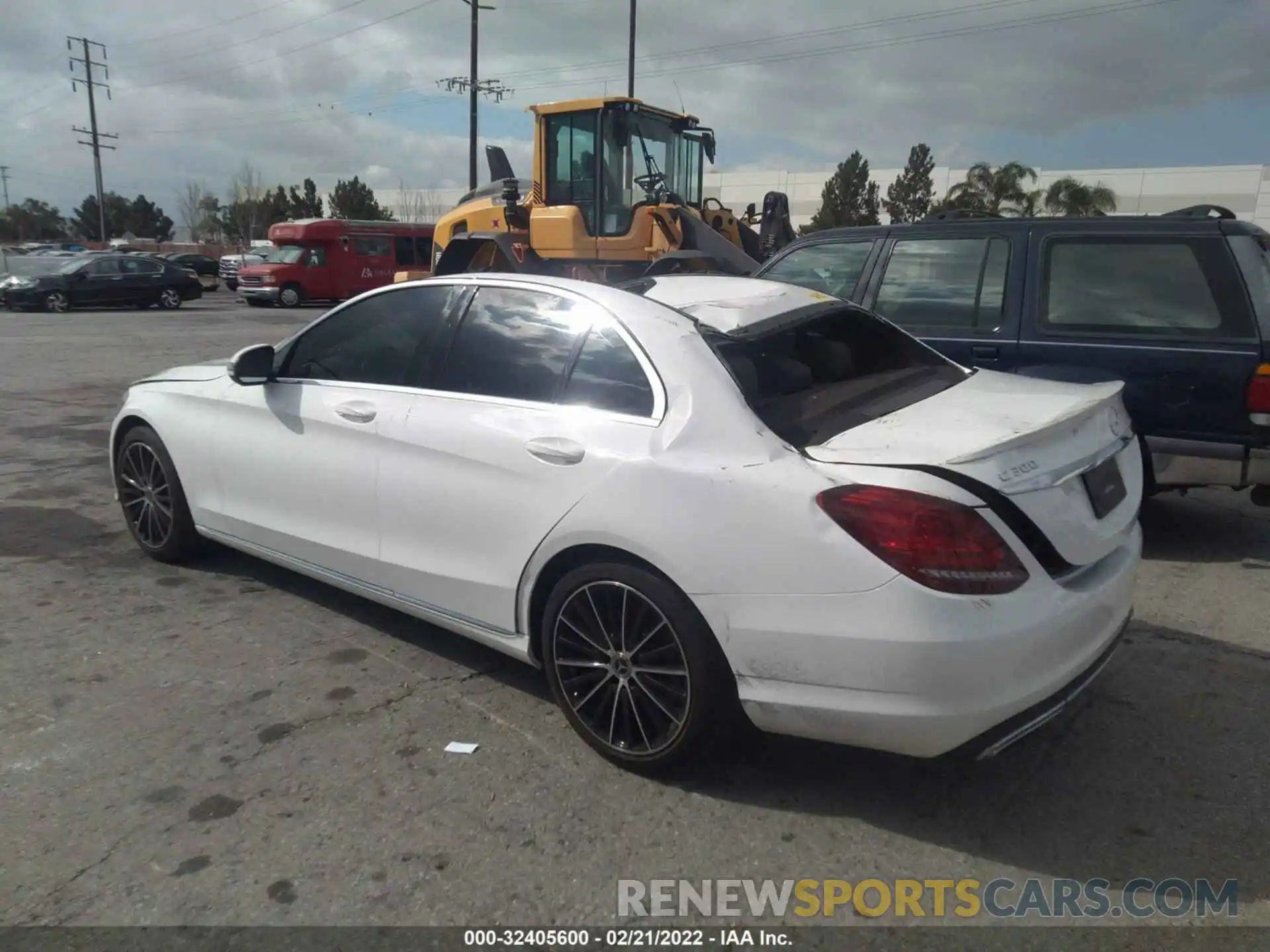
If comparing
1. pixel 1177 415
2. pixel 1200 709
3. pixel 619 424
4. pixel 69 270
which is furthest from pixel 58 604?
pixel 69 270

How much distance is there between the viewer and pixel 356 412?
155 inches

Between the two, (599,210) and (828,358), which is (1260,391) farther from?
(599,210)

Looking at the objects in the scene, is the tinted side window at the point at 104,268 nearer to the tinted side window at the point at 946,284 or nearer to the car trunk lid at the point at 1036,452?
the tinted side window at the point at 946,284

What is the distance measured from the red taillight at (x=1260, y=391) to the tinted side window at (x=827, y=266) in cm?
235

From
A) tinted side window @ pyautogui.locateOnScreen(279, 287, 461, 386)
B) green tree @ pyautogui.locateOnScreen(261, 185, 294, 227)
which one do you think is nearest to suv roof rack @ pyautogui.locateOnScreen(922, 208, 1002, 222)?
tinted side window @ pyautogui.locateOnScreen(279, 287, 461, 386)

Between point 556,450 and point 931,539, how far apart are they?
4.18 feet

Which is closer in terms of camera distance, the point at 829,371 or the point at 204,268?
the point at 829,371

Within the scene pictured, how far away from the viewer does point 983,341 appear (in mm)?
5699

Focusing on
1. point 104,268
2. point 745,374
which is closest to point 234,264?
point 104,268

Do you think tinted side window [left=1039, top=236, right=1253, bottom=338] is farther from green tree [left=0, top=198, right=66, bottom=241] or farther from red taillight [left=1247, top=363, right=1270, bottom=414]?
green tree [left=0, top=198, right=66, bottom=241]

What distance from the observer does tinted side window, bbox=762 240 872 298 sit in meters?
6.36

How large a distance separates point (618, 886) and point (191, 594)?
119 inches

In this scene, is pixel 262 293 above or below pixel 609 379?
below
